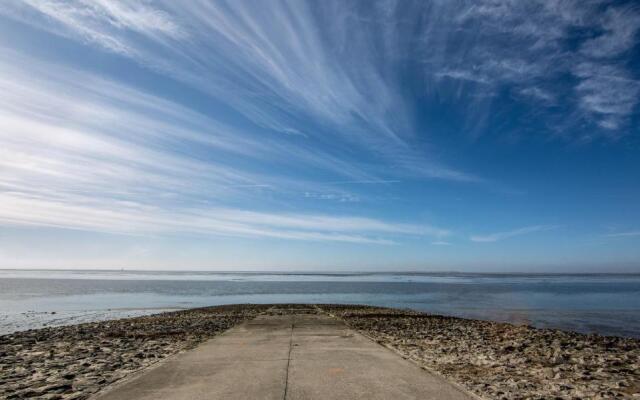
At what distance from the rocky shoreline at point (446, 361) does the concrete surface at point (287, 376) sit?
2.85ft

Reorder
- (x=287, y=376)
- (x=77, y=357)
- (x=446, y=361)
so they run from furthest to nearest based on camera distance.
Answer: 1. (x=77, y=357)
2. (x=446, y=361)
3. (x=287, y=376)

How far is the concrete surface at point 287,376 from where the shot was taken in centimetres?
755

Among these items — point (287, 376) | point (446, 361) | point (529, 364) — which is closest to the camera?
point (287, 376)

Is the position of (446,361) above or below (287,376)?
below

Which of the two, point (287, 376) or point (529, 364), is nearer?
point (287, 376)

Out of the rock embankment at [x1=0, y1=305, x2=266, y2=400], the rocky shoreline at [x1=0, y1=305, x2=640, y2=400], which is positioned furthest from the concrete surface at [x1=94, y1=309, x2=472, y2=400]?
the rock embankment at [x1=0, y1=305, x2=266, y2=400]

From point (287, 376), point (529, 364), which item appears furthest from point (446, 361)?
point (287, 376)

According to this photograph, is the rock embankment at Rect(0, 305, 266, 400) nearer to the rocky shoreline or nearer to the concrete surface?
the rocky shoreline

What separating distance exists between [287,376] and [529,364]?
718 centimetres

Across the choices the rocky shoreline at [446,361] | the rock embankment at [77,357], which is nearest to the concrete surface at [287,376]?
the rocky shoreline at [446,361]

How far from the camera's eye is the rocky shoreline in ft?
28.1

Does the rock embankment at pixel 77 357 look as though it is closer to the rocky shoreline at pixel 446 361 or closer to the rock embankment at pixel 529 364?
the rocky shoreline at pixel 446 361

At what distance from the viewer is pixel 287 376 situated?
8.80 metres

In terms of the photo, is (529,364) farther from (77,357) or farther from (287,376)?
(77,357)
